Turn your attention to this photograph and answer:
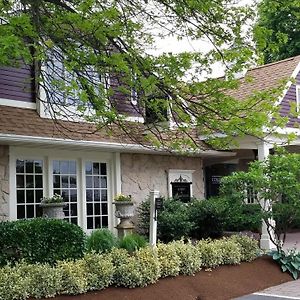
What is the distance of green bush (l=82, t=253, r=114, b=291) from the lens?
327 inches

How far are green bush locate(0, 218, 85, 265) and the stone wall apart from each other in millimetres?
5176

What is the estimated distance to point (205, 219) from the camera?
1445 centimetres

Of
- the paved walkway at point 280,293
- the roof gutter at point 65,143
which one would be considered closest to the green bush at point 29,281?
the paved walkway at point 280,293

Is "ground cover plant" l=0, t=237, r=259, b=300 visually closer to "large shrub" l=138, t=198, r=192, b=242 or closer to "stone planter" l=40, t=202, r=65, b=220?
"large shrub" l=138, t=198, r=192, b=242

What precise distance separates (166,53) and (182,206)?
22.5 feet

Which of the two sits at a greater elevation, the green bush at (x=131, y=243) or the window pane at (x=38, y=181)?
the window pane at (x=38, y=181)

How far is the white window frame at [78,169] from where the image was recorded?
1201cm

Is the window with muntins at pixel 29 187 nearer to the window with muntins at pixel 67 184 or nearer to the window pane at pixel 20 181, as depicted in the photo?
the window pane at pixel 20 181

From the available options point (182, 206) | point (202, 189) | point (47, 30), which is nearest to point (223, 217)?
point (182, 206)

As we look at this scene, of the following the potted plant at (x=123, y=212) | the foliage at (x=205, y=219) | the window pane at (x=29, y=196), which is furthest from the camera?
the foliage at (x=205, y=219)

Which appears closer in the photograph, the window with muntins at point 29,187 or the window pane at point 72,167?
the window with muntins at point 29,187

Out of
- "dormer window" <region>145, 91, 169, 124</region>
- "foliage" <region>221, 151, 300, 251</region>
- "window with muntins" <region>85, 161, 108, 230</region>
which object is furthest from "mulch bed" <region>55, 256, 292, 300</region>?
"window with muntins" <region>85, 161, 108, 230</region>

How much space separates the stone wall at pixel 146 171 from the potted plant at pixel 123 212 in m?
0.78

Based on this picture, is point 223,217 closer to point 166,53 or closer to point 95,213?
point 95,213
